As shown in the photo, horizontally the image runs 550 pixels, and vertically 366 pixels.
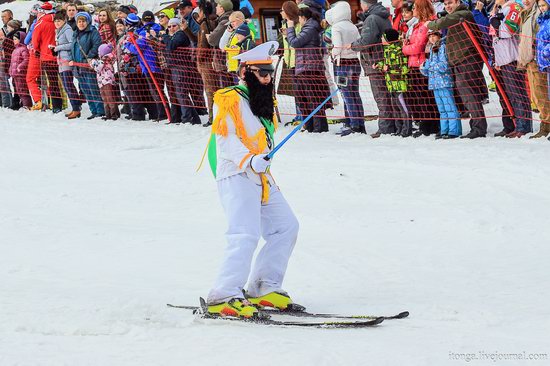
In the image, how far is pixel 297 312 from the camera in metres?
6.55

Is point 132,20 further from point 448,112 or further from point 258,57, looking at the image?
point 258,57

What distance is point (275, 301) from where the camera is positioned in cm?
662

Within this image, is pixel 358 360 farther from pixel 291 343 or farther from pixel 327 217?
pixel 327 217

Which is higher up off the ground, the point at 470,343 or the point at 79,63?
the point at 79,63

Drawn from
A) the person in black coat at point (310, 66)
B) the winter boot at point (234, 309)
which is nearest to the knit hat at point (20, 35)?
the person in black coat at point (310, 66)

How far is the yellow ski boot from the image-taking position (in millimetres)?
6602

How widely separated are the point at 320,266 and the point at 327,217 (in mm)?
1579

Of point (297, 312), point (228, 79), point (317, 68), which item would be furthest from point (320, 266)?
point (228, 79)

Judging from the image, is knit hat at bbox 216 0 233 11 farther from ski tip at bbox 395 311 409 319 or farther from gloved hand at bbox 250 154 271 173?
ski tip at bbox 395 311 409 319

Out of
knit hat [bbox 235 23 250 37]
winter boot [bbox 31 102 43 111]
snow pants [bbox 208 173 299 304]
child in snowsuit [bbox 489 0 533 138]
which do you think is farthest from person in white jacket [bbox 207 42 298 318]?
winter boot [bbox 31 102 43 111]

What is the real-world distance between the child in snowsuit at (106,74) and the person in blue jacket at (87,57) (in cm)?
16

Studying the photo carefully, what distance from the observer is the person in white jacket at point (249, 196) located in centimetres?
635

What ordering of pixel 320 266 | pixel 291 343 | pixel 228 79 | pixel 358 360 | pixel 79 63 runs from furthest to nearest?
pixel 79 63
pixel 228 79
pixel 320 266
pixel 291 343
pixel 358 360

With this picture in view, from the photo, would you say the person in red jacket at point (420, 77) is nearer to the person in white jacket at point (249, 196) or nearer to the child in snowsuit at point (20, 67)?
the person in white jacket at point (249, 196)
